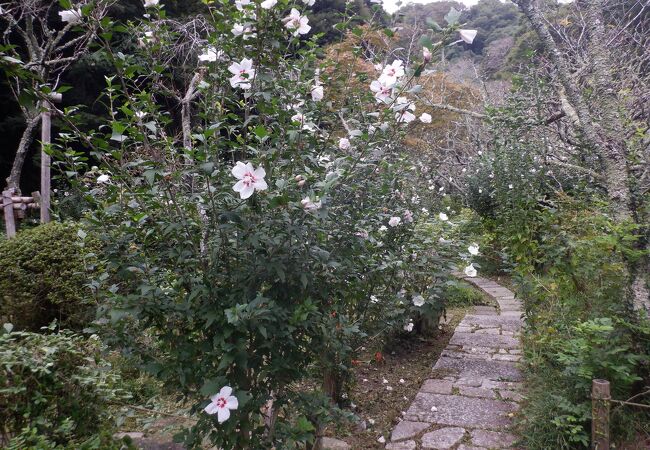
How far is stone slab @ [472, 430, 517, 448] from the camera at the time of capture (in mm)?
2395

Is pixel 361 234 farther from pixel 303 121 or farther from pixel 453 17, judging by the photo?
pixel 453 17

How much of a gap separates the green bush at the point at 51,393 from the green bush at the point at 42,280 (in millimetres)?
1749

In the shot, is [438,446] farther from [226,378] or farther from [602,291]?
[226,378]

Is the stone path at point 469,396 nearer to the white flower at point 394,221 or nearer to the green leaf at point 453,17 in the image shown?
the white flower at point 394,221

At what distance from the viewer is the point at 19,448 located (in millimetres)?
1490

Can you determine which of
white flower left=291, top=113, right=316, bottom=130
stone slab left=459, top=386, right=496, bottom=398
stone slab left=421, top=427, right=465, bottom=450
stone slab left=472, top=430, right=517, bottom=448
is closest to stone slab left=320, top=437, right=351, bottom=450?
stone slab left=421, top=427, right=465, bottom=450

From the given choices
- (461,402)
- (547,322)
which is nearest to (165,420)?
(461,402)

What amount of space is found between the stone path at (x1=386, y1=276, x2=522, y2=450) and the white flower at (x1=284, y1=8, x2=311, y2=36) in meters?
1.99

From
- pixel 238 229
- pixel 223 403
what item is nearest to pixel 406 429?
pixel 223 403

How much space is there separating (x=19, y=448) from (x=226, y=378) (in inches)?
26.8

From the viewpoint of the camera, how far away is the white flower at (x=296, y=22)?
1.48 m

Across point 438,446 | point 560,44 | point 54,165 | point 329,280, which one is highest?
point 560,44

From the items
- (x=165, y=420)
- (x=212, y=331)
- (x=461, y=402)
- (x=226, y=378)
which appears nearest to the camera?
(x=226, y=378)

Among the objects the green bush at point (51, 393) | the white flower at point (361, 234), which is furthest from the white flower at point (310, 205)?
the green bush at point (51, 393)
